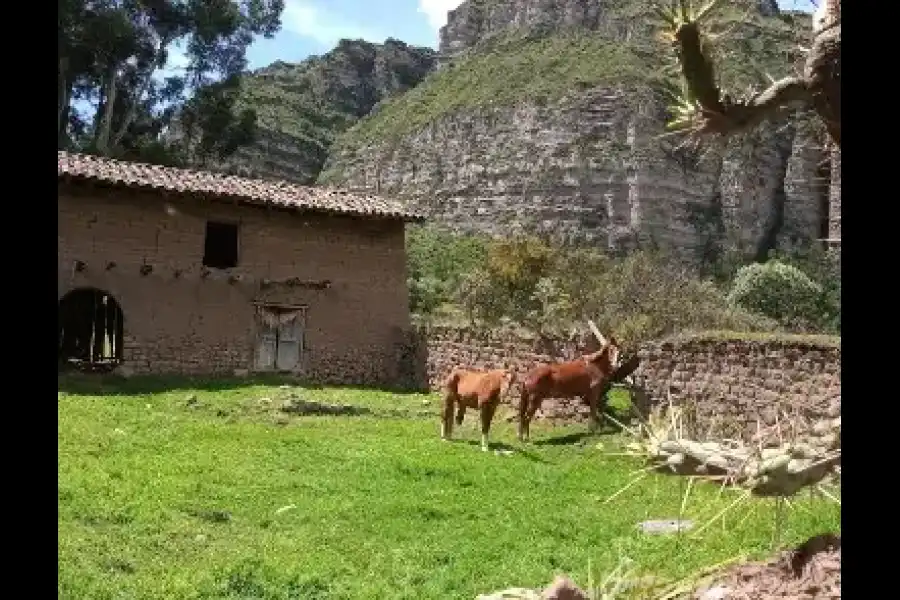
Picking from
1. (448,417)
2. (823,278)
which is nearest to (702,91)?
(448,417)

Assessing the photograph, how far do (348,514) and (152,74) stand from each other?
33.2m

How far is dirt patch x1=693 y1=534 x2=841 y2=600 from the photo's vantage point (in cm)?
300

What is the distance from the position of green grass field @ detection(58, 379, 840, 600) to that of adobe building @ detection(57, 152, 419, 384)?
5843mm

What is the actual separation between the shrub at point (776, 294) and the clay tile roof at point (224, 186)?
15676mm

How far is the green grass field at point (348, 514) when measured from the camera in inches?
249

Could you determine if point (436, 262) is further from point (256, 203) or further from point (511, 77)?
point (256, 203)

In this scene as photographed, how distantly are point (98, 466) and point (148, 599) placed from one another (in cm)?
442

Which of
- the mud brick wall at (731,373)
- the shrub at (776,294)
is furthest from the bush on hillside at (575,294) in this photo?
the mud brick wall at (731,373)

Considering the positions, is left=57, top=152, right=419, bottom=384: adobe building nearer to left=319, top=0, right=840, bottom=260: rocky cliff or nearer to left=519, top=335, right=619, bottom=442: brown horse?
left=519, top=335, right=619, bottom=442: brown horse

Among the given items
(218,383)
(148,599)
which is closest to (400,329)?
(218,383)

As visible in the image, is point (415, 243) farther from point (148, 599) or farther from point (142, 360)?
point (148, 599)

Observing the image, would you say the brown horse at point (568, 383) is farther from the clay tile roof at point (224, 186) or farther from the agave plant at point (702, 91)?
the agave plant at point (702, 91)

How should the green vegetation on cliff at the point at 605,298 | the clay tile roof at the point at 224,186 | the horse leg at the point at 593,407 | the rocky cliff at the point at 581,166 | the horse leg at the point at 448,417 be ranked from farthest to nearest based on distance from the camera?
the rocky cliff at the point at 581,166
the green vegetation on cliff at the point at 605,298
the clay tile roof at the point at 224,186
the horse leg at the point at 593,407
the horse leg at the point at 448,417

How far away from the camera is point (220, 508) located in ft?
27.9
